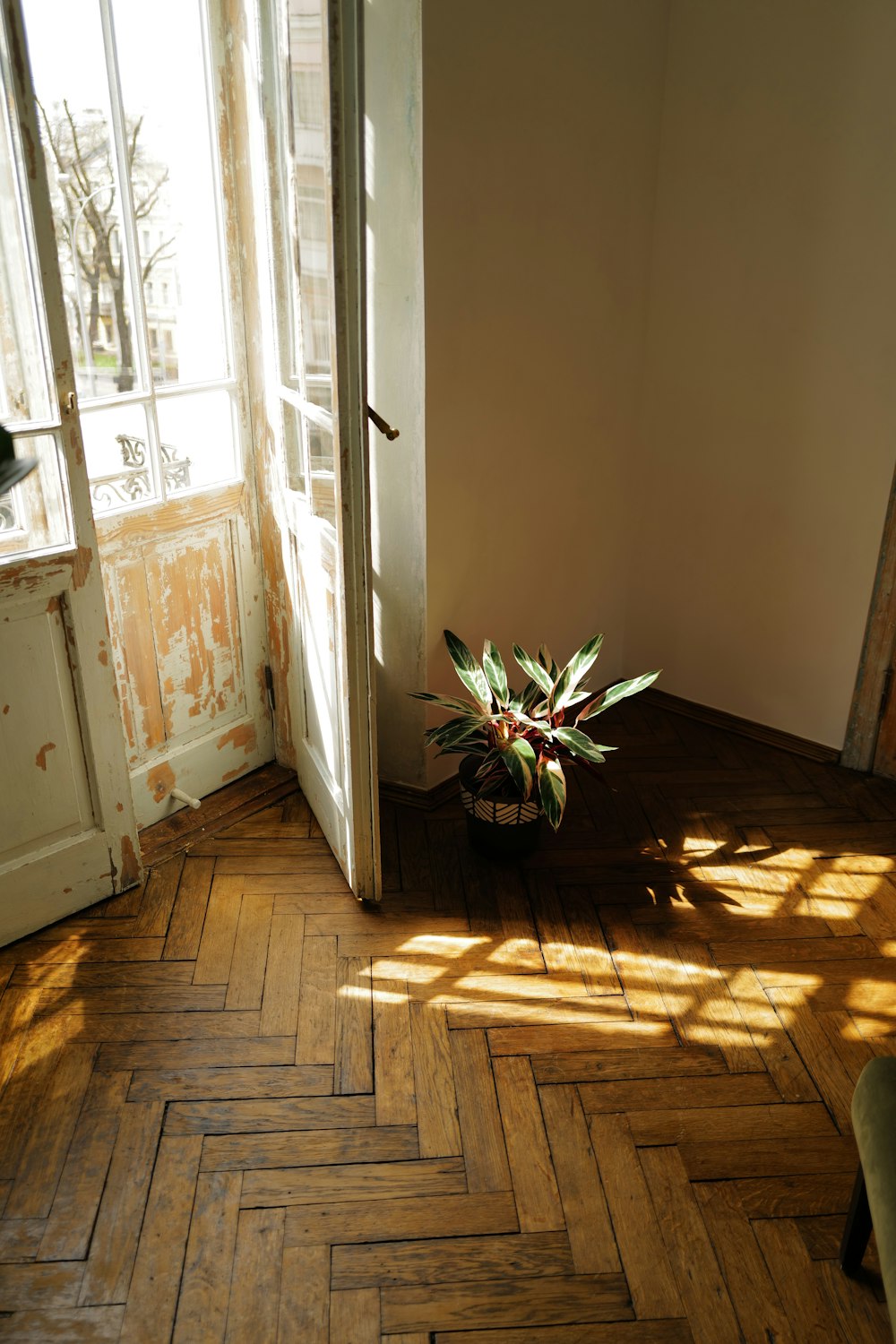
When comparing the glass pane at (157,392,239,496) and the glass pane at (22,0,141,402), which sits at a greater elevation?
the glass pane at (22,0,141,402)

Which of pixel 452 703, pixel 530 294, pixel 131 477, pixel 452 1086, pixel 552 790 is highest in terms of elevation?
pixel 530 294

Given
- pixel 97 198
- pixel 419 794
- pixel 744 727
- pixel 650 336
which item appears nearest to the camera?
pixel 97 198

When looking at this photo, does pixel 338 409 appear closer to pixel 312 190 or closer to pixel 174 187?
pixel 312 190

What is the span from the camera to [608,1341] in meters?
1.62

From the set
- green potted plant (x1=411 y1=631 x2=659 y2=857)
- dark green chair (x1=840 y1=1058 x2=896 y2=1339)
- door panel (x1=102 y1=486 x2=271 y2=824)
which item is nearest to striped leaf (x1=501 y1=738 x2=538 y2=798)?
Result: green potted plant (x1=411 y1=631 x2=659 y2=857)

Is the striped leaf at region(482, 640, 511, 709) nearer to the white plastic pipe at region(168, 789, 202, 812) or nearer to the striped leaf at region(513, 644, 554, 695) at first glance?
the striped leaf at region(513, 644, 554, 695)

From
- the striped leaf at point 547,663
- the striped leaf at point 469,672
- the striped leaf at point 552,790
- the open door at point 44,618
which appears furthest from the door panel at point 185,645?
the striped leaf at point 552,790

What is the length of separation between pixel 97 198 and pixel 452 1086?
2.08m

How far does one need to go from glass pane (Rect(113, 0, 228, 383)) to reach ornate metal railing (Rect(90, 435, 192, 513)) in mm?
173

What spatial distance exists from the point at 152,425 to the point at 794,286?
1.84 metres

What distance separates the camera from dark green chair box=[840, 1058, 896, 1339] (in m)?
1.39

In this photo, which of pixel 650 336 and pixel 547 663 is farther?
pixel 650 336

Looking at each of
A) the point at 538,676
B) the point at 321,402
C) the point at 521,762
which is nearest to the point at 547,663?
the point at 538,676

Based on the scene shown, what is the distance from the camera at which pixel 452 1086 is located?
81.6 inches
